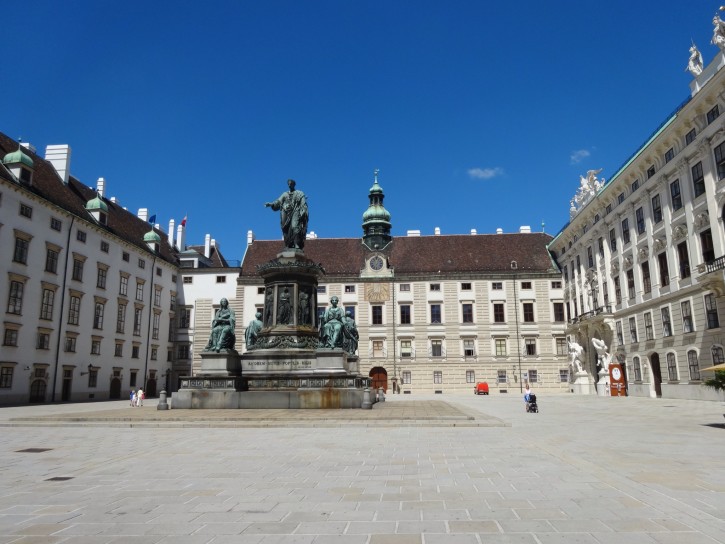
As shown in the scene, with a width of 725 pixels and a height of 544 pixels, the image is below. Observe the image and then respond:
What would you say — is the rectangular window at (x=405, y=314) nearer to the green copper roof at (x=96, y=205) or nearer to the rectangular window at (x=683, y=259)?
the rectangular window at (x=683, y=259)

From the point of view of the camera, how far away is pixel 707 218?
30.9 meters

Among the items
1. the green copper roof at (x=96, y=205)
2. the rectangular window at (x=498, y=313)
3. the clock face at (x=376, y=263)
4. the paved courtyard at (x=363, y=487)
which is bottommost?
the paved courtyard at (x=363, y=487)

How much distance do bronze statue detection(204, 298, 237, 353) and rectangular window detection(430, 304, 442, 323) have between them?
1516 inches

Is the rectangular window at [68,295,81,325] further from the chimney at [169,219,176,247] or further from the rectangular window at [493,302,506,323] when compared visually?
the rectangular window at [493,302,506,323]

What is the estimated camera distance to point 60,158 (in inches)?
1852

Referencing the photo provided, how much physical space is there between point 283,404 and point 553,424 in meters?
9.79

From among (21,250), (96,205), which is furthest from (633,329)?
(96,205)

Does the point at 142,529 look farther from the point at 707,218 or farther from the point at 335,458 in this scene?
the point at 707,218

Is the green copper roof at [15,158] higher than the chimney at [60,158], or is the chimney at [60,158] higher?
the chimney at [60,158]

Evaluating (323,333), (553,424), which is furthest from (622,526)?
(323,333)

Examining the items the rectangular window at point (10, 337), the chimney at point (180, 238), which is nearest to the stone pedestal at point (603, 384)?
the rectangular window at point (10, 337)

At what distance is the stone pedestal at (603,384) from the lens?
4247cm

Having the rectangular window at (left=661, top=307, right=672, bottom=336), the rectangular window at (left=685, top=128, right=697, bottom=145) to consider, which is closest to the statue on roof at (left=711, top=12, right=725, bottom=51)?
the rectangular window at (left=685, top=128, right=697, bottom=145)

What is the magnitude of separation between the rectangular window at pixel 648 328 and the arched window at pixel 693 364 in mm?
4550
